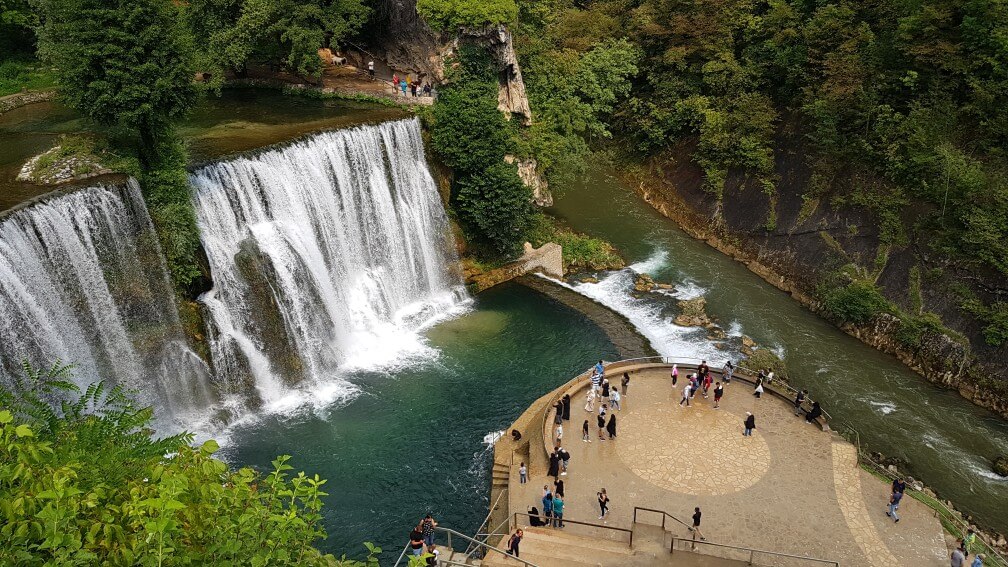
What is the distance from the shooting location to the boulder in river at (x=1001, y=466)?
22705 mm

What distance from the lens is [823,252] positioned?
3259 centimetres

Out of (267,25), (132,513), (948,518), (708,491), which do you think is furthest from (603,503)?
(267,25)

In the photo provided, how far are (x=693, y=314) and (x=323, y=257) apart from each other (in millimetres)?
15759

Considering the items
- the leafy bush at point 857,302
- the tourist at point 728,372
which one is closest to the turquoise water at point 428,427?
the tourist at point 728,372

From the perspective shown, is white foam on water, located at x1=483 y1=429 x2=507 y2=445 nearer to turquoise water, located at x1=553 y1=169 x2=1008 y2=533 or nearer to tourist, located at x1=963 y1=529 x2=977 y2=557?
turquoise water, located at x1=553 y1=169 x2=1008 y2=533

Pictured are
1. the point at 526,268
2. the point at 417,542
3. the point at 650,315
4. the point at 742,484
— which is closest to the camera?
the point at 417,542

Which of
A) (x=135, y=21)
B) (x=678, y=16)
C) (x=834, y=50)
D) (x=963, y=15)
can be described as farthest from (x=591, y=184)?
(x=135, y=21)

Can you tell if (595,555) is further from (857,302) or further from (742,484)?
(857,302)

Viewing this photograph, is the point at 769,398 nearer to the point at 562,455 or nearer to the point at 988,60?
the point at 562,455

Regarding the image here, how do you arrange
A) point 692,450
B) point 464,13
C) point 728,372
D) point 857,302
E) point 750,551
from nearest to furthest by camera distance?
point 750,551
point 692,450
point 728,372
point 857,302
point 464,13

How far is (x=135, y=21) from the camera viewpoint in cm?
2130

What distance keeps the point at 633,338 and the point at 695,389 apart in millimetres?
5731

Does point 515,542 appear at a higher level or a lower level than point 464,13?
lower

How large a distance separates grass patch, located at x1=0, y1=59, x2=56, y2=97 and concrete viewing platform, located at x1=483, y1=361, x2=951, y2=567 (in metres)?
27.0
